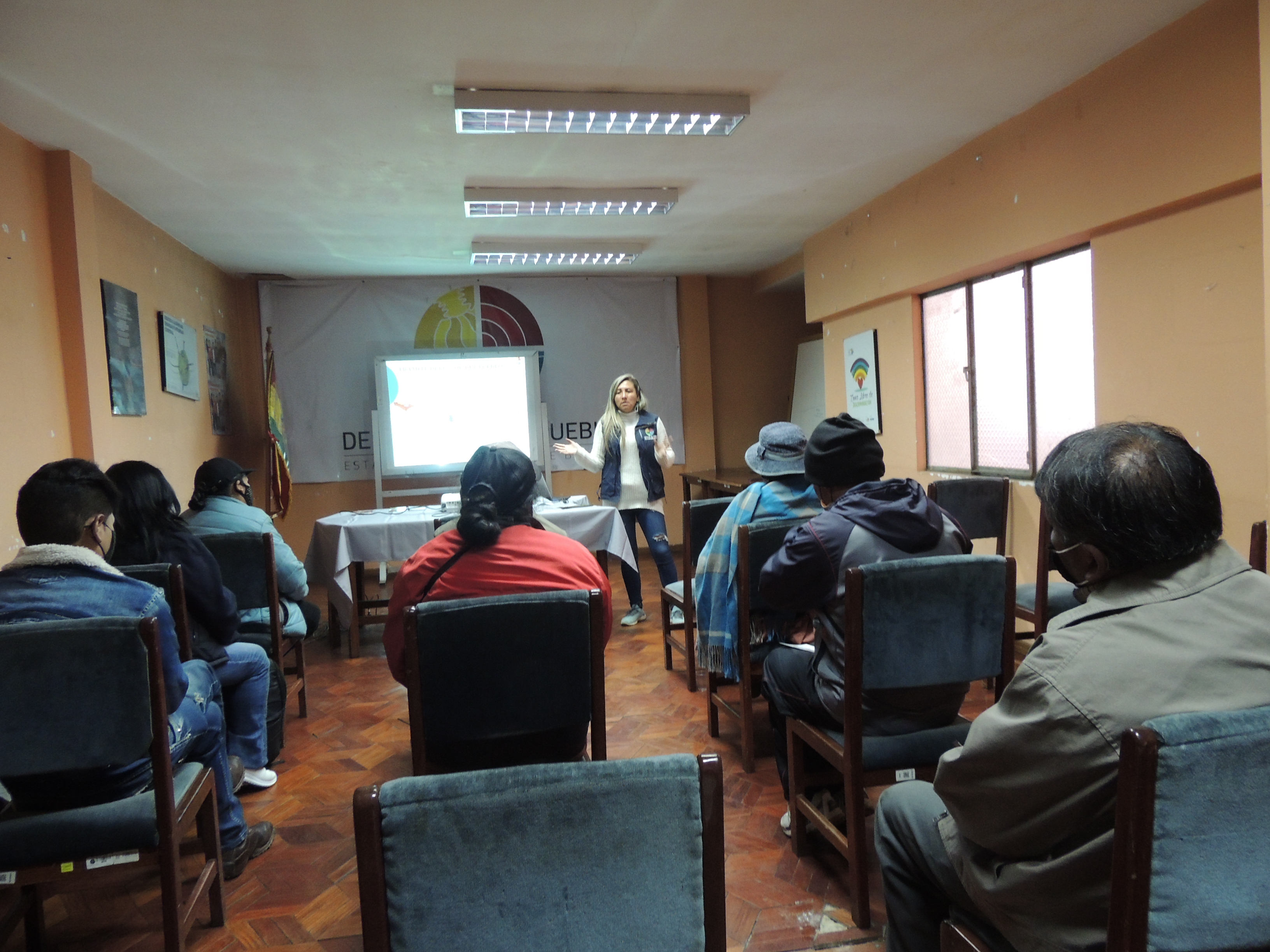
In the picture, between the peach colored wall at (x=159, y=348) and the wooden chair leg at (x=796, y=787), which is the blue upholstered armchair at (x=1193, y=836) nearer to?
the wooden chair leg at (x=796, y=787)

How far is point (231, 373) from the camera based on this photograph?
6242mm

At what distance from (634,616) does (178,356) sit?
314 centimetres

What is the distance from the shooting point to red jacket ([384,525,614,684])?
6.35 ft

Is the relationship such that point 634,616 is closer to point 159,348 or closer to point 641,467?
point 641,467

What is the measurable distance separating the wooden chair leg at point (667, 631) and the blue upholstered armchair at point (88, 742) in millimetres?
2354

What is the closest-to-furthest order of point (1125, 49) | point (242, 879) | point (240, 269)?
point (242, 879) < point (1125, 49) < point (240, 269)

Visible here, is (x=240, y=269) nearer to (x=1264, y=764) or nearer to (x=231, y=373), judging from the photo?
(x=231, y=373)

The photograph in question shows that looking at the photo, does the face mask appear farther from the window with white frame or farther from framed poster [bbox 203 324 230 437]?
framed poster [bbox 203 324 230 437]

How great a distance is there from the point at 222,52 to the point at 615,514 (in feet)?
A: 8.71

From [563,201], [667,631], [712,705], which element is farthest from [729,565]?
[563,201]

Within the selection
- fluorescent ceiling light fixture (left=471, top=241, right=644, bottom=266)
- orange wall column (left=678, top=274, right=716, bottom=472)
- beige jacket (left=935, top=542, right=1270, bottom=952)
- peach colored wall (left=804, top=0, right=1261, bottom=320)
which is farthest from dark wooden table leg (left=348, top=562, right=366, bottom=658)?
beige jacket (left=935, top=542, right=1270, bottom=952)

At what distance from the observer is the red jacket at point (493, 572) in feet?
6.35

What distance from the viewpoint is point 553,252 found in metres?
5.82

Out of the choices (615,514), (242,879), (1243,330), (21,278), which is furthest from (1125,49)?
(21,278)
